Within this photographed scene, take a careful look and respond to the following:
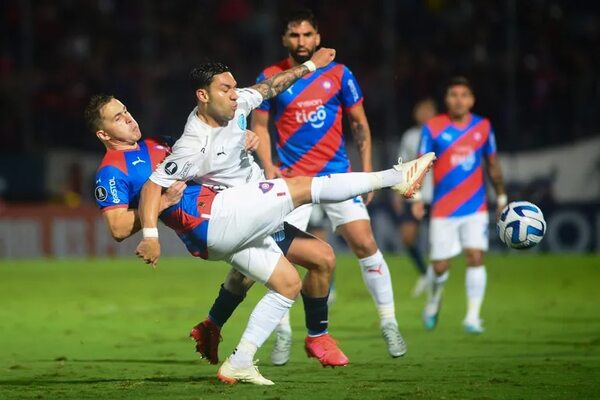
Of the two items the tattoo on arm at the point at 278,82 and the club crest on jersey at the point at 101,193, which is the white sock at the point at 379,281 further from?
the club crest on jersey at the point at 101,193

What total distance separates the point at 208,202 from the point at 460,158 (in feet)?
14.6

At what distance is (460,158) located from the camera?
1109cm

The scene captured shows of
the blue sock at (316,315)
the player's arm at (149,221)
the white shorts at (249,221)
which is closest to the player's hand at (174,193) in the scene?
the player's arm at (149,221)

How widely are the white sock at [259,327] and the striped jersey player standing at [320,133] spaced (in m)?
1.69

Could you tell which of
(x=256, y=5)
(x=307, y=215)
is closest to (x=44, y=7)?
(x=256, y=5)

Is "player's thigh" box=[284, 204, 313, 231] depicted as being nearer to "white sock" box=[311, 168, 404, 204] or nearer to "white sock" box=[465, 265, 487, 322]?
"white sock" box=[311, 168, 404, 204]

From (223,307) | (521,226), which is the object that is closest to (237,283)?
(223,307)

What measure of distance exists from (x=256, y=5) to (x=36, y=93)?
4.29 m

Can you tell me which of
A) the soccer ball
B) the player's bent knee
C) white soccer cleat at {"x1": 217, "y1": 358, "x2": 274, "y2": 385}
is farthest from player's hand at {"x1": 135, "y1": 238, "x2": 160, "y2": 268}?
the soccer ball

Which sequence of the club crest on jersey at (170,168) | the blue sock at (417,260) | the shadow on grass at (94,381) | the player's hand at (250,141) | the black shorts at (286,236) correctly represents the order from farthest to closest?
the blue sock at (417,260), the black shorts at (286,236), the player's hand at (250,141), the shadow on grass at (94,381), the club crest on jersey at (170,168)

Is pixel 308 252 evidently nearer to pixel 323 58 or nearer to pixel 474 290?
pixel 323 58

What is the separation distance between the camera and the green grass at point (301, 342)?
6.96 meters

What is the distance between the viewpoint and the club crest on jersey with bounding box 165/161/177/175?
22.7 feet

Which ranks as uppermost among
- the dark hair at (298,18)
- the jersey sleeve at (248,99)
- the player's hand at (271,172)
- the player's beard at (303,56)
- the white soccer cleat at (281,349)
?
the dark hair at (298,18)
